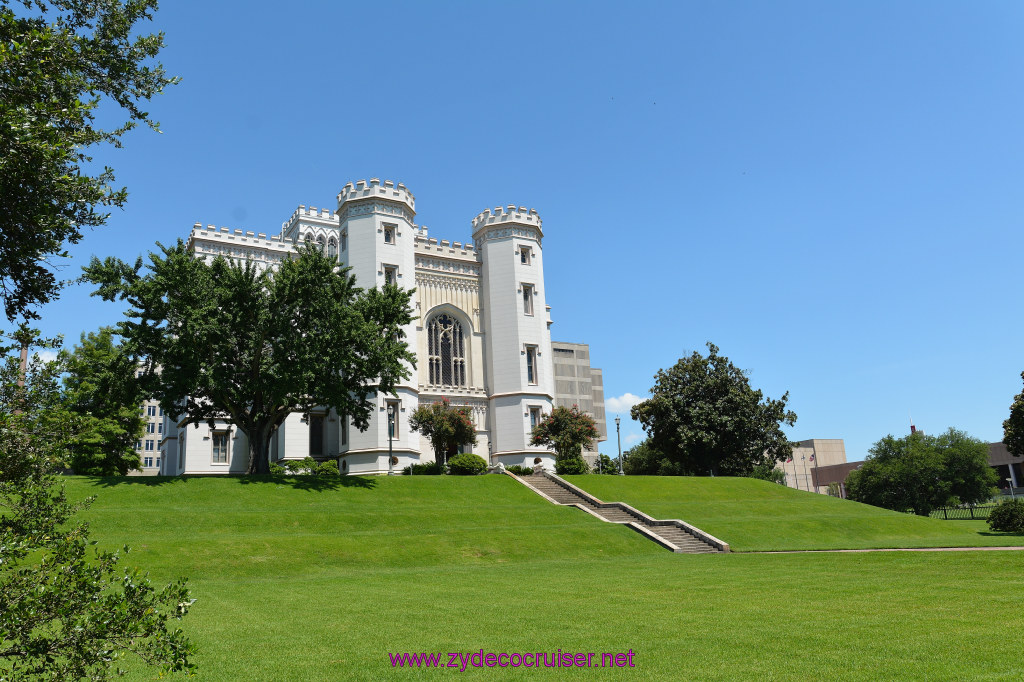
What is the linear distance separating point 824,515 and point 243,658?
3415 cm

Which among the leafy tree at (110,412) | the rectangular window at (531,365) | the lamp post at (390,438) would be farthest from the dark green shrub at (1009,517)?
the leafy tree at (110,412)

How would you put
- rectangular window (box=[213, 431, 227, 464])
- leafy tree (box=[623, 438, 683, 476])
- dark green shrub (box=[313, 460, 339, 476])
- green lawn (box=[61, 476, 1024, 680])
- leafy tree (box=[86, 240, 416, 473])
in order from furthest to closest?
leafy tree (box=[623, 438, 683, 476]) < rectangular window (box=[213, 431, 227, 464]) < dark green shrub (box=[313, 460, 339, 476]) < leafy tree (box=[86, 240, 416, 473]) < green lawn (box=[61, 476, 1024, 680])

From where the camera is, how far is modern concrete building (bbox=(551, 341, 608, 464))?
5074 inches

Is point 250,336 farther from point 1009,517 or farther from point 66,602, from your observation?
point 1009,517

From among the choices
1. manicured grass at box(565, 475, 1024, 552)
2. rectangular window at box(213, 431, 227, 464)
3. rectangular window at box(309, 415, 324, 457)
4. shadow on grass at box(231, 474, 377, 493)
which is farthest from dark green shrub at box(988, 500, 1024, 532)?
rectangular window at box(213, 431, 227, 464)

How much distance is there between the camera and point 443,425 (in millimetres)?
44469

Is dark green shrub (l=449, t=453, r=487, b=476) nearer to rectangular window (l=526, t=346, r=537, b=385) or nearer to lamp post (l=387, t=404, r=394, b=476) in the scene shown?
lamp post (l=387, t=404, r=394, b=476)

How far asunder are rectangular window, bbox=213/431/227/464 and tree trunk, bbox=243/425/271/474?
13568 millimetres

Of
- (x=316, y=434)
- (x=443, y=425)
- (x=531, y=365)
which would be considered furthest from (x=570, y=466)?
(x=316, y=434)

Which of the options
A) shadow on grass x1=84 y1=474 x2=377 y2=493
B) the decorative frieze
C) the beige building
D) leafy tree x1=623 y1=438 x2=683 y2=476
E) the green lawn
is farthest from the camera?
the beige building

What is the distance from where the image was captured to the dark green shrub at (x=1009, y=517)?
3509 cm

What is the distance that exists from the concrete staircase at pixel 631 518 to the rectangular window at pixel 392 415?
9041 mm

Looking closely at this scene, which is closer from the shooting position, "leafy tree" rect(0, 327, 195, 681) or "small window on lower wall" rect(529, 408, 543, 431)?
"leafy tree" rect(0, 327, 195, 681)

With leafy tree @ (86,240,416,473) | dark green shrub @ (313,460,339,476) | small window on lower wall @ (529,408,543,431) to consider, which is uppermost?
leafy tree @ (86,240,416,473)
